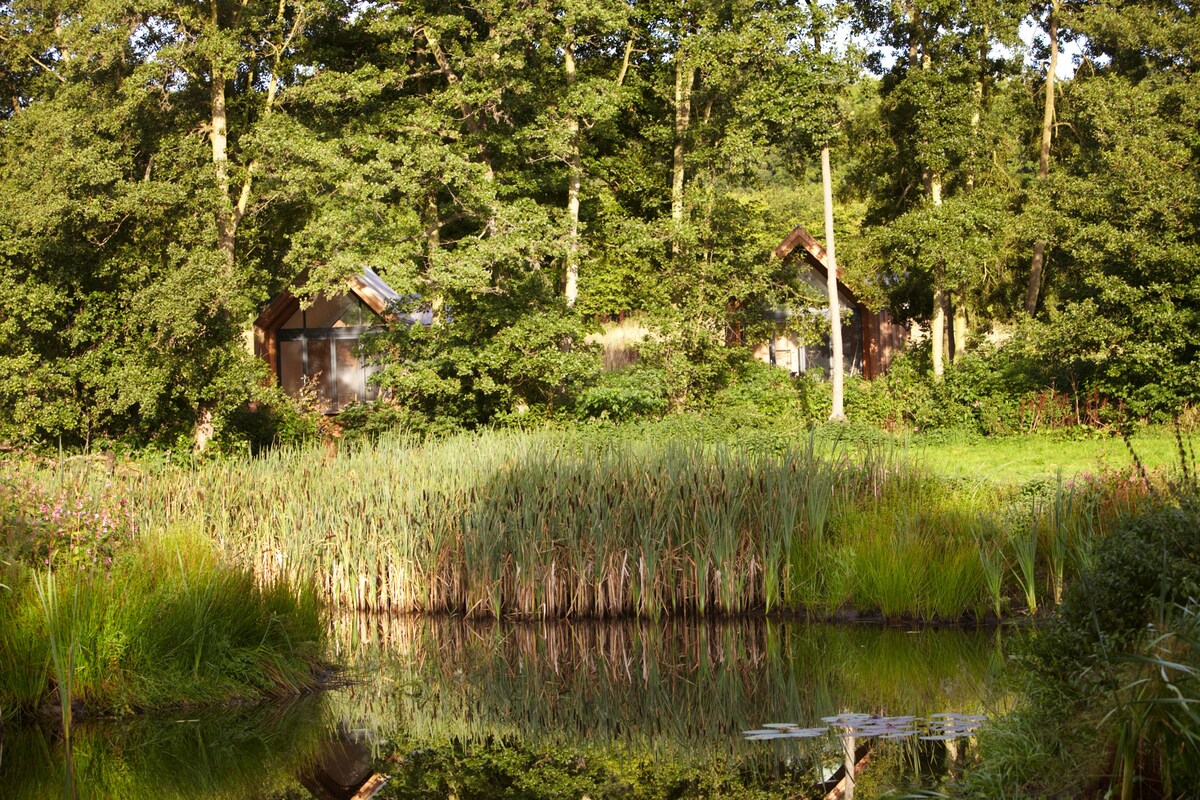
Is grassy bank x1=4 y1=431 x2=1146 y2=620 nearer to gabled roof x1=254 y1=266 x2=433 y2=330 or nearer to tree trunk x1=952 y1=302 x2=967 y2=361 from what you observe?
gabled roof x1=254 y1=266 x2=433 y2=330

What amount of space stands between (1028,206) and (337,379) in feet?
50.0

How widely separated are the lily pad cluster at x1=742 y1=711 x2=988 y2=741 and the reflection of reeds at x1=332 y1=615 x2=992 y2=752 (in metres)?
0.18

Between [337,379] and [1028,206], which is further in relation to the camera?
[337,379]

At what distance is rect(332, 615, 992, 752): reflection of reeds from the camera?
740 centimetres

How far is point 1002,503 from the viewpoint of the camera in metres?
11.3

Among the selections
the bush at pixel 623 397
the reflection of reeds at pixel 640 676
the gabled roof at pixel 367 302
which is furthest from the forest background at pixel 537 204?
the reflection of reeds at pixel 640 676

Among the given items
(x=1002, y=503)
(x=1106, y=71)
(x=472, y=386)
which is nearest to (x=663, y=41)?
(x=472, y=386)

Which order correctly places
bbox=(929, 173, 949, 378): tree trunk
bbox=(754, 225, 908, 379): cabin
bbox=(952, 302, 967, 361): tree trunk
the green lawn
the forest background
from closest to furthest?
the green lawn
the forest background
bbox=(929, 173, 949, 378): tree trunk
bbox=(952, 302, 967, 361): tree trunk
bbox=(754, 225, 908, 379): cabin

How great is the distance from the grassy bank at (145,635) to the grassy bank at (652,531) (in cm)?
85

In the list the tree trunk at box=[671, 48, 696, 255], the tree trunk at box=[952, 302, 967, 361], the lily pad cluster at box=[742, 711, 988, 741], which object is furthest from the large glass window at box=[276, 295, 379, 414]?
the lily pad cluster at box=[742, 711, 988, 741]

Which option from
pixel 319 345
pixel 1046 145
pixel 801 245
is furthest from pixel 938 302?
pixel 319 345

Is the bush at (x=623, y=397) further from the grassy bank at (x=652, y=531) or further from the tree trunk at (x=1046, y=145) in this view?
the grassy bank at (x=652, y=531)

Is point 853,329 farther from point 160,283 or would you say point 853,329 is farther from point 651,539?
point 651,539

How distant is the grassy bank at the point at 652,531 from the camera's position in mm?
9828
